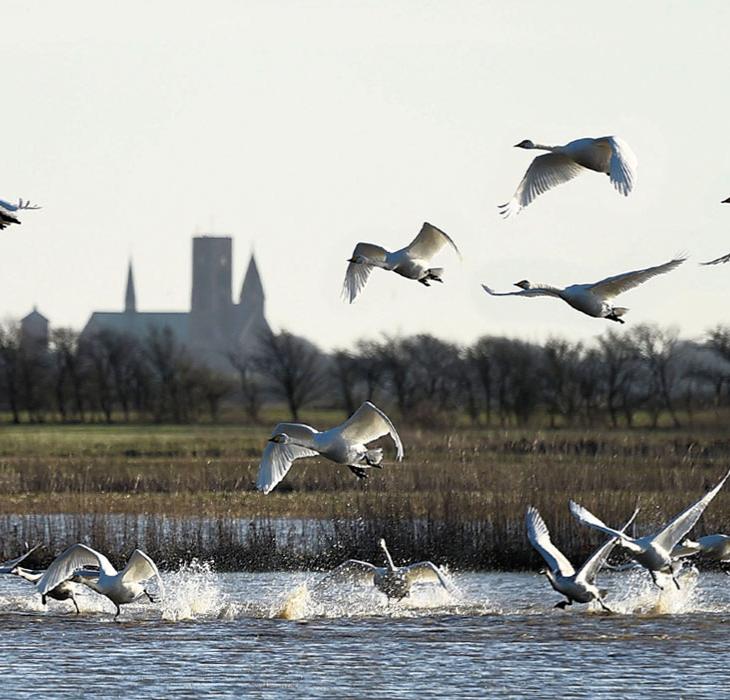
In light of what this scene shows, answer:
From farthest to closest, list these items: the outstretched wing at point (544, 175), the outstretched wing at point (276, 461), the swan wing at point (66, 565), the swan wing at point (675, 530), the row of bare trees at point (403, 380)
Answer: the row of bare trees at point (403, 380) < the swan wing at point (66, 565) < the outstretched wing at point (276, 461) < the swan wing at point (675, 530) < the outstretched wing at point (544, 175)

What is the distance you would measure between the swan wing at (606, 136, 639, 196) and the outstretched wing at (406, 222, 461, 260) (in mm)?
1944

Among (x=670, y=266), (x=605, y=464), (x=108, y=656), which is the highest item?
(x=670, y=266)

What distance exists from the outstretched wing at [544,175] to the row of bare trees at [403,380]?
24.1m

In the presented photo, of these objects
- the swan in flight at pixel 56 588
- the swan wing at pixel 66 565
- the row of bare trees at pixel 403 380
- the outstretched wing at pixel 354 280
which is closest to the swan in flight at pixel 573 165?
the outstretched wing at pixel 354 280

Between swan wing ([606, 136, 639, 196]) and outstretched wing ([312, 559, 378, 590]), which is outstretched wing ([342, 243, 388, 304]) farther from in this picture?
swan wing ([606, 136, 639, 196])

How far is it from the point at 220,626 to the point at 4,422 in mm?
65379

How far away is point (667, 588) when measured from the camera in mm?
20641

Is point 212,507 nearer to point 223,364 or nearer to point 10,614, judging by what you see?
point 10,614

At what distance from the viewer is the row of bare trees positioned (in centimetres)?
5519

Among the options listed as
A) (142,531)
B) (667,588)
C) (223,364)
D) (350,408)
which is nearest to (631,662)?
(667,588)

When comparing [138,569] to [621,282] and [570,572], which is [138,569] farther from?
[621,282]

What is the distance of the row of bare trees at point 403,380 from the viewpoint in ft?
181

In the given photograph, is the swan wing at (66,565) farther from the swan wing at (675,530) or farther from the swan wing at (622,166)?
the swan wing at (622,166)

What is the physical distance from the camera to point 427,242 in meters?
17.5
